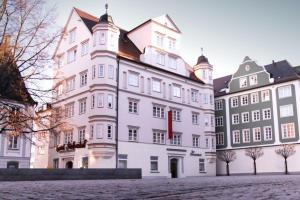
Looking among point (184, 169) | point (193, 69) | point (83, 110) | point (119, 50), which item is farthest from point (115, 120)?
point (193, 69)

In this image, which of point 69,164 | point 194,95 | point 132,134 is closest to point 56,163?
point 69,164

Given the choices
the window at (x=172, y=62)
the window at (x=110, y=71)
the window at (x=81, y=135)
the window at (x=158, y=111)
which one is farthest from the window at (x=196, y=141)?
the window at (x=81, y=135)

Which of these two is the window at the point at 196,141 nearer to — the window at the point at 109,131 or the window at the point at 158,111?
the window at the point at 158,111

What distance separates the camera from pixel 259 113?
57.1m

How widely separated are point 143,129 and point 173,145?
5.60m

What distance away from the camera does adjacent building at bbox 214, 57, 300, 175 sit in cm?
5281

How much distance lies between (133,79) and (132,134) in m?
6.61

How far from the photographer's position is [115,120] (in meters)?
41.1

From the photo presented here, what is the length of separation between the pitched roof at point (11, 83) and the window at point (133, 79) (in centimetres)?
2932

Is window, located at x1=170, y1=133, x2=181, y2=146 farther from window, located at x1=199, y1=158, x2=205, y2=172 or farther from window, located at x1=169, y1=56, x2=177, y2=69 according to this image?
window, located at x1=169, y1=56, x2=177, y2=69

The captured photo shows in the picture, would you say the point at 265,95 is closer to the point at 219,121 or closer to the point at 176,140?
the point at 219,121

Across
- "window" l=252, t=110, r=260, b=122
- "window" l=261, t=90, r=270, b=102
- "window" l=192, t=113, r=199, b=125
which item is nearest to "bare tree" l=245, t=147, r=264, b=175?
"window" l=252, t=110, r=260, b=122

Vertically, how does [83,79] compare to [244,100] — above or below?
above

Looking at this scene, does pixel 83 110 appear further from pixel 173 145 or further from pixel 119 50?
pixel 173 145
